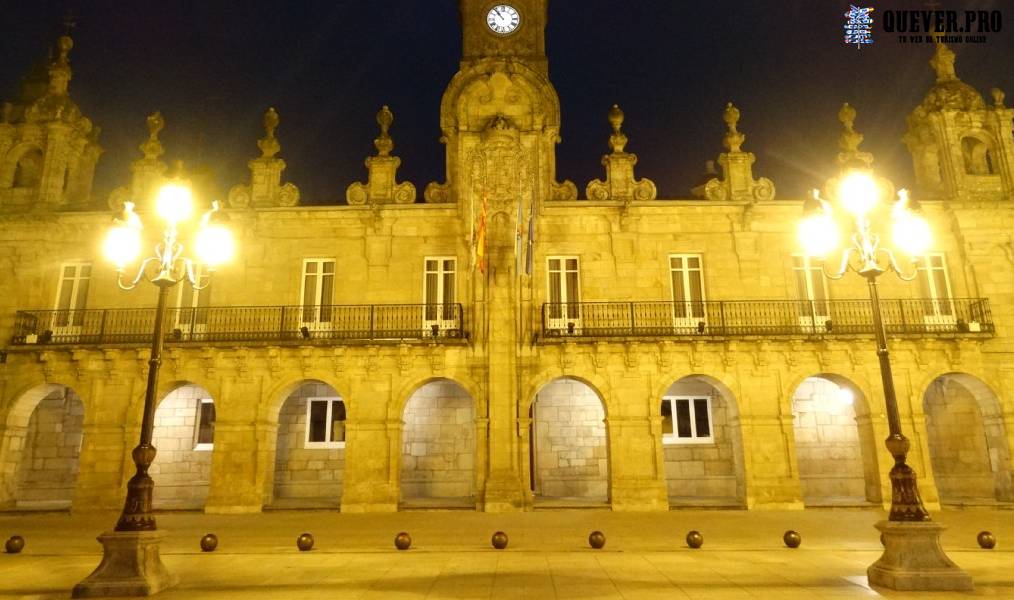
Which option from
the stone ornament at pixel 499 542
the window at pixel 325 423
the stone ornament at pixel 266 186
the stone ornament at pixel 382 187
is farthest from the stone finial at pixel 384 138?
the stone ornament at pixel 499 542

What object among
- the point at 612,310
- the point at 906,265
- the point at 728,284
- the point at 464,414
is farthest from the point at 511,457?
the point at 906,265

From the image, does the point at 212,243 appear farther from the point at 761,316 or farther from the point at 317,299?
the point at 761,316

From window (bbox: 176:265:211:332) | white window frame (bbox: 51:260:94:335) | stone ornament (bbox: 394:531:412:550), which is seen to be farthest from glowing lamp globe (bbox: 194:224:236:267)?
white window frame (bbox: 51:260:94:335)

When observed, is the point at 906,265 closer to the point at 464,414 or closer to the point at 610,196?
the point at 610,196

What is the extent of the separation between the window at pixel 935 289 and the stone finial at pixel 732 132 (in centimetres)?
687

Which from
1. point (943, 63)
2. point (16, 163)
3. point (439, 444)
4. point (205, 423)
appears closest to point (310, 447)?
point (205, 423)

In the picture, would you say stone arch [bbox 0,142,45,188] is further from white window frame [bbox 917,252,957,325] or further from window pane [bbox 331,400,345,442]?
white window frame [bbox 917,252,957,325]

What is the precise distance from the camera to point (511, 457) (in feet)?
57.5

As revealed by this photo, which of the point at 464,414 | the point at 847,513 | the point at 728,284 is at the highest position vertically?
the point at 728,284

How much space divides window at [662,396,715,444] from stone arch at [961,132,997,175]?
38.7ft

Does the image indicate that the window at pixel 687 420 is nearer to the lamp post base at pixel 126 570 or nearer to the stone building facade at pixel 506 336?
the stone building facade at pixel 506 336

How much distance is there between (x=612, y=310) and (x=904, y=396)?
346 inches

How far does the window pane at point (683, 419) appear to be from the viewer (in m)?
20.5

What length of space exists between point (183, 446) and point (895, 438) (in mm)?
19767
